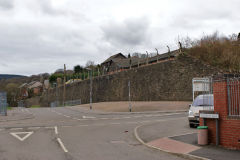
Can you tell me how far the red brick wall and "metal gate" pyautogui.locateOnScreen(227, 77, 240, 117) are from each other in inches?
5.1

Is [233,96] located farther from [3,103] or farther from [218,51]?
[218,51]

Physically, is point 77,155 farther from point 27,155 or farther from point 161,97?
point 161,97

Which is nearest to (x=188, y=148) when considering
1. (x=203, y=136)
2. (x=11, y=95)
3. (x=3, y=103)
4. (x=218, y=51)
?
(x=203, y=136)

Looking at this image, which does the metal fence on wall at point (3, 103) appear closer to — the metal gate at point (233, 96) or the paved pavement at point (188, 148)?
the paved pavement at point (188, 148)

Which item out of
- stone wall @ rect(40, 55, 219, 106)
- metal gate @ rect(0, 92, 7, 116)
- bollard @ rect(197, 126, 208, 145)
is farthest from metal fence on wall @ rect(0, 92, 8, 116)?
bollard @ rect(197, 126, 208, 145)

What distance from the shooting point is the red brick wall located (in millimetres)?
8789

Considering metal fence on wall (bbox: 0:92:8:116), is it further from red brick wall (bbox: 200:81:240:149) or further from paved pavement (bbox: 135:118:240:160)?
red brick wall (bbox: 200:81:240:149)

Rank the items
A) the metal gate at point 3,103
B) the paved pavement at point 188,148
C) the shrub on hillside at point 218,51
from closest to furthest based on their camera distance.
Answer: the paved pavement at point 188,148 < the metal gate at point 3,103 < the shrub on hillside at point 218,51

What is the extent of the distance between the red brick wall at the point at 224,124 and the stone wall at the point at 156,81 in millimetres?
23330

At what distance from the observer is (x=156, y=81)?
127 ft

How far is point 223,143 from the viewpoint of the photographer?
9.27 metres

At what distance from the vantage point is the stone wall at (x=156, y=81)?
33.9 meters

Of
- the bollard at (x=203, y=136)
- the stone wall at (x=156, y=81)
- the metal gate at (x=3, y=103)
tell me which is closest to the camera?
the bollard at (x=203, y=136)

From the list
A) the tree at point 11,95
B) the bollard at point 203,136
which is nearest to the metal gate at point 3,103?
the bollard at point 203,136
